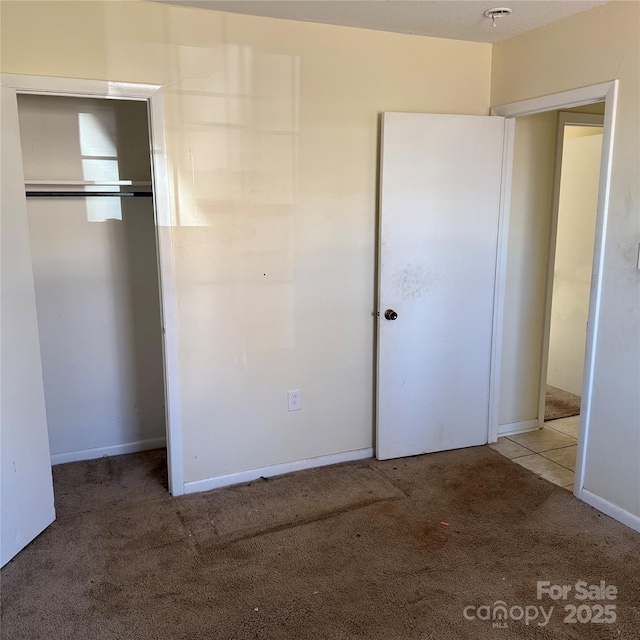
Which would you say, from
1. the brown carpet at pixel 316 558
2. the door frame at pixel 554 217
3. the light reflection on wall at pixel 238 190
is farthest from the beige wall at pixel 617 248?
the light reflection on wall at pixel 238 190

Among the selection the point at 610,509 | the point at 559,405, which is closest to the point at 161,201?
the point at 610,509

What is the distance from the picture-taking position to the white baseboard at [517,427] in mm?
3826

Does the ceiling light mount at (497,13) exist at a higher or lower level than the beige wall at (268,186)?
higher

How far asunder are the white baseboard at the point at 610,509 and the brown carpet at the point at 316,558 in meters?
0.05

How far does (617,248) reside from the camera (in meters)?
2.65

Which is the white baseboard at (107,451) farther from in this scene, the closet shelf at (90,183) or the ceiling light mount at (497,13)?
the ceiling light mount at (497,13)

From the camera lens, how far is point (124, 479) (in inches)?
128

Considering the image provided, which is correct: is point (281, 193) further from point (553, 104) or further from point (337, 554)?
point (337, 554)

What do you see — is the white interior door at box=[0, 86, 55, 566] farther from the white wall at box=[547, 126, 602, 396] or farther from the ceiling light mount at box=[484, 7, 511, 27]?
the white wall at box=[547, 126, 602, 396]

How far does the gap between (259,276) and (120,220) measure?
1.04m

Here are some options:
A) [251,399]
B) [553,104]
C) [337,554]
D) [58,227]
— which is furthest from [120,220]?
[553,104]

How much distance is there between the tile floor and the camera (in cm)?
328

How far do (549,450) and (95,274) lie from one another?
121 inches

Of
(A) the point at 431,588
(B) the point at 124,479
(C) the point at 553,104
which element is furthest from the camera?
(B) the point at 124,479
